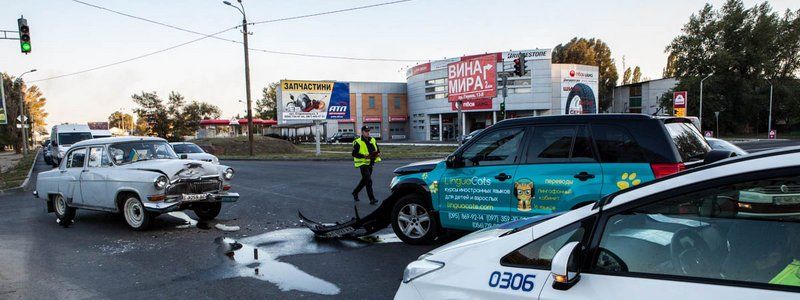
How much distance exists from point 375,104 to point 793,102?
5408 cm

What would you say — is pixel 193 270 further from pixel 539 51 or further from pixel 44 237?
pixel 539 51

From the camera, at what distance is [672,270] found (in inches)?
82.9

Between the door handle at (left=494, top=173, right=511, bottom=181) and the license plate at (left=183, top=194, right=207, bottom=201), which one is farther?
the license plate at (left=183, top=194, right=207, bottom=201)

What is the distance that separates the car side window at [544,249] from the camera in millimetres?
2326

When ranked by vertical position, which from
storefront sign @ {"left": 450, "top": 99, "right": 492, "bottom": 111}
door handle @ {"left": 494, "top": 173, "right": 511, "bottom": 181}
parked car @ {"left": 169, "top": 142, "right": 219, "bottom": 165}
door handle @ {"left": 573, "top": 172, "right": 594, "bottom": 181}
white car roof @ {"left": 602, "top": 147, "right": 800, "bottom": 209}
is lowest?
parked car @ {"left": 169, "top": 142, "right": 219, "bottom": 165}

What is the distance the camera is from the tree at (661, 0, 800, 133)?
192 feet

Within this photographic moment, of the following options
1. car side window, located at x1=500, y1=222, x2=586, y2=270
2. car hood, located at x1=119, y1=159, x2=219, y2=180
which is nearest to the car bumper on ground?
car hood, located at x1=119, y1=159, x2=219, y2=180

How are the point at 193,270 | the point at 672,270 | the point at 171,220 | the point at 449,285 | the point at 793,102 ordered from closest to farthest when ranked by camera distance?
the point at 672,270, the point at 449,285, the point at 193,270, the point at 171,220, the point at 793,102

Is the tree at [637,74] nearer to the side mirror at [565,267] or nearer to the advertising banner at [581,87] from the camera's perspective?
the advertising banner at [581,87]

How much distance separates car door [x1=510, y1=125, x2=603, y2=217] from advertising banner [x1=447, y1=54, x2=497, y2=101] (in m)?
23.8

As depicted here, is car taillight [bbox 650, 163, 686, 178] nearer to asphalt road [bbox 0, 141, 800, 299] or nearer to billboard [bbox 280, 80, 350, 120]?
asphalt road [bbox 0, 141, 800, 299]

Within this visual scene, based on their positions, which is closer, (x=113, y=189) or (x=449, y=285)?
(x=449, y=285)

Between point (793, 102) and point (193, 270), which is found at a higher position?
point (793, 102)

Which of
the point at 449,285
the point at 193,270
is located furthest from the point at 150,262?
the point at 449,285
